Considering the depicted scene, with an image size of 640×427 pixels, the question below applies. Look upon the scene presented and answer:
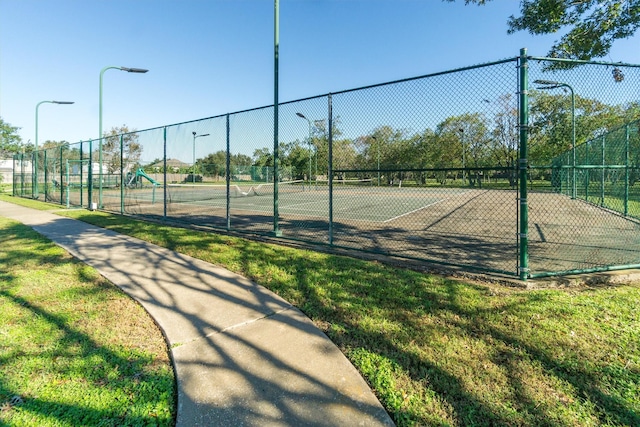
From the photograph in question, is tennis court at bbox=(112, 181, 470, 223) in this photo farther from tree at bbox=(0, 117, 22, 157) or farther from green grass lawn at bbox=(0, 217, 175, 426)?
tree at bbox=(0, 117, 22, 157)

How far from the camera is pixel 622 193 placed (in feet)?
35.0

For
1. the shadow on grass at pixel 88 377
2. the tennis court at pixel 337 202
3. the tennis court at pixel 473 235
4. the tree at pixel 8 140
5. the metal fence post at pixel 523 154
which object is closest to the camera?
the shadow on grass at pixel 88 377

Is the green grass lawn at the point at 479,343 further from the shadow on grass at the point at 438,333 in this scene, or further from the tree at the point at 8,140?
the tree at the point at 8,140

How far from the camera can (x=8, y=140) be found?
43.0 meters

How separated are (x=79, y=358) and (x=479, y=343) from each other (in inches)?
128

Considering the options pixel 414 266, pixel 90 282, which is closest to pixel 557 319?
pixel 414 266

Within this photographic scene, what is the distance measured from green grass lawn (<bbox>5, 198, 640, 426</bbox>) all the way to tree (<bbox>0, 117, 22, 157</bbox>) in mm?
53532

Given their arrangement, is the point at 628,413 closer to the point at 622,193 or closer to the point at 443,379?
the point at 443,379

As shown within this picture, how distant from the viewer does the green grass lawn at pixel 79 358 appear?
221cm

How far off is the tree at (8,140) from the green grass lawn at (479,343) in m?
53.5

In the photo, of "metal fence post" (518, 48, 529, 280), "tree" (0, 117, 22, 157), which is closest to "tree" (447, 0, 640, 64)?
"metal fence post" (518, 48, 529, 280)

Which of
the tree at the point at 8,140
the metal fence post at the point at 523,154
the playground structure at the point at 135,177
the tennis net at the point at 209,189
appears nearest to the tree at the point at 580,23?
the metal fence post at the point at 523,154

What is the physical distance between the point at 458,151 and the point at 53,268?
6.29 m

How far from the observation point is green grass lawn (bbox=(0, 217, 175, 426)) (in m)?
2.21
